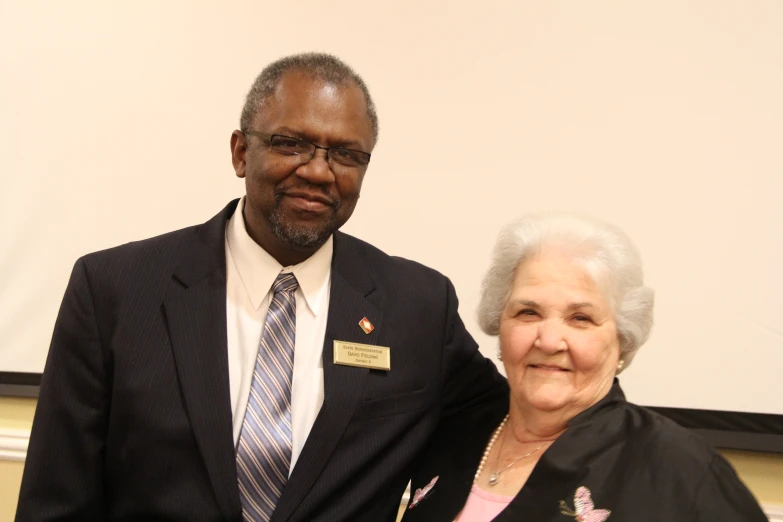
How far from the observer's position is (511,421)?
194cm

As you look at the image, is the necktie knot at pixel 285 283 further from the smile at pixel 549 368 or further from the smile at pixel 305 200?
the smile at pixel 549 368

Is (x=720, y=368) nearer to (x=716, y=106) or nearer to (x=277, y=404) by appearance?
(x=716, y=106)

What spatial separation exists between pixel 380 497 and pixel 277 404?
1.25 ft

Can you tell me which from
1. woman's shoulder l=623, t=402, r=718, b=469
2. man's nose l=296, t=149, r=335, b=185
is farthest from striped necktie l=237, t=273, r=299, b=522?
woman's shoulder l=623, t=402, r=718, b=469

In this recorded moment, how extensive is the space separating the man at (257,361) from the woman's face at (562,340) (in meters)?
0.32

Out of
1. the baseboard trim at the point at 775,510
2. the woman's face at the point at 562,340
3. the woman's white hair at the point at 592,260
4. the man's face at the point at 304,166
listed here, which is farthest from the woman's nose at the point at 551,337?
the baseboard trim at the point at 775,510

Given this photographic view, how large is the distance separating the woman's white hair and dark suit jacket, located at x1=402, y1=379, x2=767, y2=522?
19 cm

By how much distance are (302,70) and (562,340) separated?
92 centimetres

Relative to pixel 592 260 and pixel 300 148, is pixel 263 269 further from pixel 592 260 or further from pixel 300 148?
pixel 592 260

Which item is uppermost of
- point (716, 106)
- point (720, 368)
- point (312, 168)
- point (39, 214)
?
point (716, 106)

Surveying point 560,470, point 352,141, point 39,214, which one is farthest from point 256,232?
point 39,214

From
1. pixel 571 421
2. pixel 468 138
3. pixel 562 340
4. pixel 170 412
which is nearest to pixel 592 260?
pixel 562 340

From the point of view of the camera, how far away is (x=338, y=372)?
1819mm

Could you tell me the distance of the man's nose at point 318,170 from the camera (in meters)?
1.80
